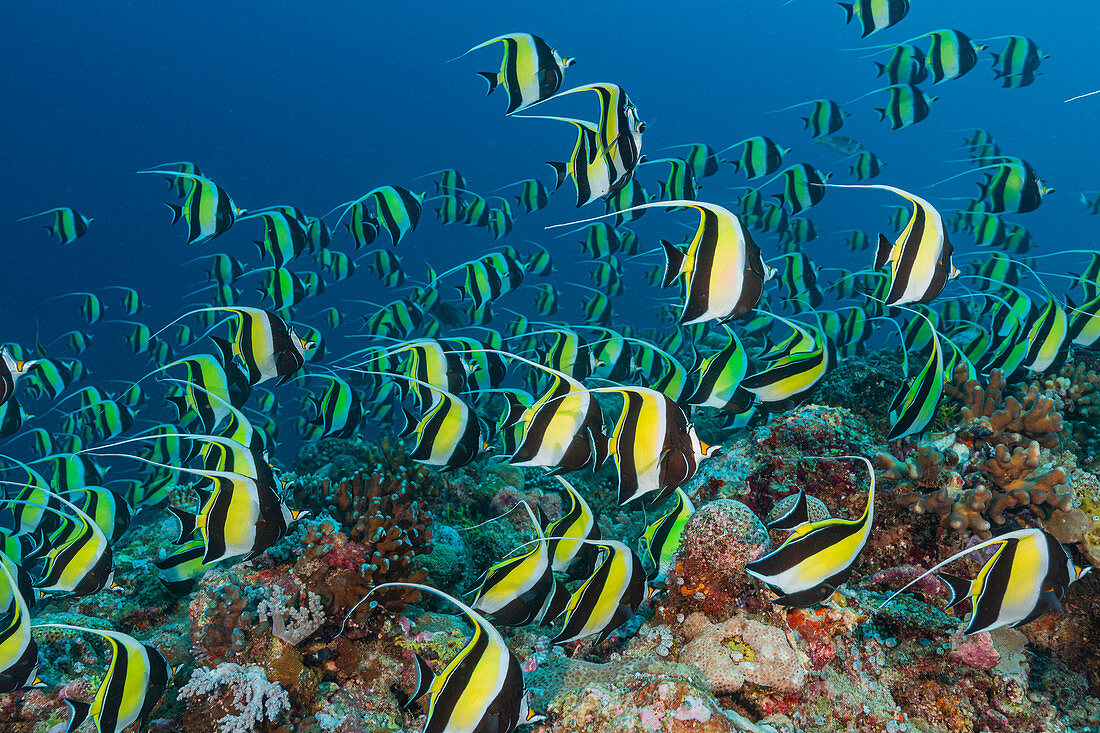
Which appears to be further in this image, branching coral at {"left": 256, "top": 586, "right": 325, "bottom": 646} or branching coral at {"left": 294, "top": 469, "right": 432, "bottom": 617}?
branching coral at {"left": 294, "top": 469, "right": 432, "bottom": 617}

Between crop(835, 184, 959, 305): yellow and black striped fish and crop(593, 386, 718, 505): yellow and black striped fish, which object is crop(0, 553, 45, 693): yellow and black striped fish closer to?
crop(593, 386, 718, 505): yellow and black striped fish

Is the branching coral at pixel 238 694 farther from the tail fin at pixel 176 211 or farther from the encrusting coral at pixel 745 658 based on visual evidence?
the tail fin at pixel 176 211

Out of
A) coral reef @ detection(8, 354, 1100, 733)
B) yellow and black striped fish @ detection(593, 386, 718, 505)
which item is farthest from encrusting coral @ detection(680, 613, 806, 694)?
yellow and black striped fish @ detection(593, 386, 718, 505)

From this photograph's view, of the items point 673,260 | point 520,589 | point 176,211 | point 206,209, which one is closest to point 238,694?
point 520,589

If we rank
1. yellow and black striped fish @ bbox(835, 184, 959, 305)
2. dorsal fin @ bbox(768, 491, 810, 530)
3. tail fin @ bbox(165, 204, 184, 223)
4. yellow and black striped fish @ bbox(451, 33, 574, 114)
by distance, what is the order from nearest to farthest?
dorsal fin @ bbox(768, 491, 810, 530) < yellow and black striped fish @ bbox(835, 184, 959, 305) < yellow and black striped fish @ bbox(451, 33, 574, 114) < tail fin @ bbox(165, 204, 184, 223)

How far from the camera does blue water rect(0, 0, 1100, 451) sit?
207 feet

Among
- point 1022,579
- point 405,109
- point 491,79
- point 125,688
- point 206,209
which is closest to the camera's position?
point 1022,579

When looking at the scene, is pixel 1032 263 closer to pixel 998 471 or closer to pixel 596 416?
pixel 998 471

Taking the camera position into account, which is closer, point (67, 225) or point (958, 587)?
point (958, 587)

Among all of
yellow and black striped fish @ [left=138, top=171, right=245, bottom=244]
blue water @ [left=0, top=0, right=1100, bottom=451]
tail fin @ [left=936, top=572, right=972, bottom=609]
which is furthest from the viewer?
blue water @ [left=0, top=0, right=1100, bottom=451]

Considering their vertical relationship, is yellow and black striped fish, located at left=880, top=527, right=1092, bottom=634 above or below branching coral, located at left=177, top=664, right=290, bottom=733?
A: above

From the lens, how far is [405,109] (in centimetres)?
9569

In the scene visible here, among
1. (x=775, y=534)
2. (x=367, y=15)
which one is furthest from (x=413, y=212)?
(x=367, y=15)

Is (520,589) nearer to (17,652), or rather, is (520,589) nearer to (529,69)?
(17,652)
